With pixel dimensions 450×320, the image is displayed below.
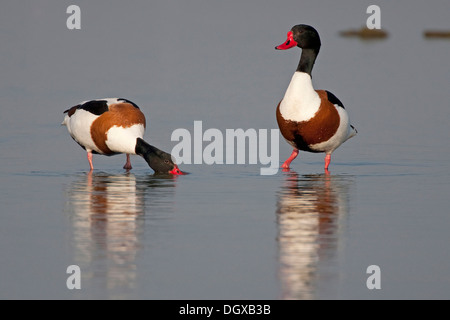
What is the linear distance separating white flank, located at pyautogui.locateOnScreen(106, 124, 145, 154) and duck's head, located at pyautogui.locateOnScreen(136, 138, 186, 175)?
104 millimetres

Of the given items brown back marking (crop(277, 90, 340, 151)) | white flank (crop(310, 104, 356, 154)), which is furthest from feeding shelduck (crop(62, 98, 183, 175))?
white flank (crop(310, 104, 356, 154))

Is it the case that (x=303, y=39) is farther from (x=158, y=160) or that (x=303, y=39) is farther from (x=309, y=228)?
(x=309, y=228)

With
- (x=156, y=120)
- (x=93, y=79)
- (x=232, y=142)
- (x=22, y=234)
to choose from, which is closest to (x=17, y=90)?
(x=93, y=79)

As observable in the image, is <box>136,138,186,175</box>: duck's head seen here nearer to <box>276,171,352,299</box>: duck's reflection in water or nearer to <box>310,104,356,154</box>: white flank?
<box>276,171,352,299</box>: duck's reflection in water

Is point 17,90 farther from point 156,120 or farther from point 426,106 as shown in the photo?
point 426,106

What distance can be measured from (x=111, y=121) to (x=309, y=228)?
15.4 feet

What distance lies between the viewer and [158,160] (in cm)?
1412

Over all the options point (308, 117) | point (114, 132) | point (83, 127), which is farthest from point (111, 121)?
point (308, 117)

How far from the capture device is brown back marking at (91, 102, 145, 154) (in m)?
14.5

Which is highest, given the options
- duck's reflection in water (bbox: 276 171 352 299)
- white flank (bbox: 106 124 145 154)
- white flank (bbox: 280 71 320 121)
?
white flank (bbox: 280 71 320 121)

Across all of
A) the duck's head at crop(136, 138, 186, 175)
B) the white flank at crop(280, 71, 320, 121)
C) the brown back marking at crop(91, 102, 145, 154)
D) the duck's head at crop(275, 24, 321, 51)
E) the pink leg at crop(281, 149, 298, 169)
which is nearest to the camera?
the duck's head at crop(136, 138, 186, 175)

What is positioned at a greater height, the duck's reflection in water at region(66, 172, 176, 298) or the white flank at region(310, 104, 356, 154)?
the white flank at region(310, 104, 356, 154)

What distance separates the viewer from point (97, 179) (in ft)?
45.4

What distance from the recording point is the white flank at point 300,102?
1437 cm
